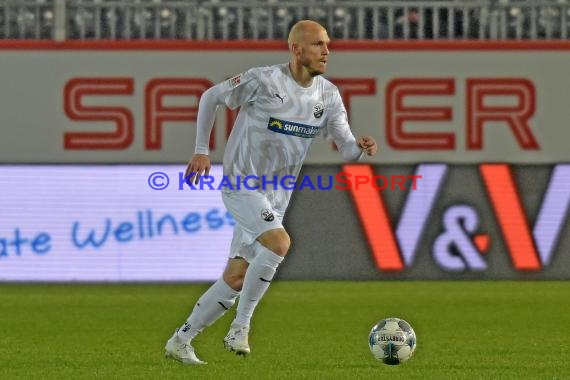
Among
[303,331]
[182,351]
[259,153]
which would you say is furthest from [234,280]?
[303,331]

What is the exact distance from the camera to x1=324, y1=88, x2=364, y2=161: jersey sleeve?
879cm

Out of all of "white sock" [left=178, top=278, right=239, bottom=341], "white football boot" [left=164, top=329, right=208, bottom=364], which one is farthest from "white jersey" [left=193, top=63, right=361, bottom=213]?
"white football boot" [left=164, top=329, right=208, bottom=364]

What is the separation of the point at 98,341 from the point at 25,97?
9.06 metres

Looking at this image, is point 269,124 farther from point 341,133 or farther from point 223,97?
point 341,133

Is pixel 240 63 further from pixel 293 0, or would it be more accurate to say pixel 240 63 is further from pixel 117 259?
pixel 117 259

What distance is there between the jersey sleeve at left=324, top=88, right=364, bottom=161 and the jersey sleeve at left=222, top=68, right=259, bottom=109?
52cm

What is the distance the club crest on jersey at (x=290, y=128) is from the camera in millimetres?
8570

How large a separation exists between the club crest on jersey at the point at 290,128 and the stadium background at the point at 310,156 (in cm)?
939

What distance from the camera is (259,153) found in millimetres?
8578

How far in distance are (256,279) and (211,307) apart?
1.06 ft

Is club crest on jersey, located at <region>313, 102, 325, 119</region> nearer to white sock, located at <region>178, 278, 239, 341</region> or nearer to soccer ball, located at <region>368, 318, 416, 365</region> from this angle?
white sock, located at <region>178, 278, 239, 341</region>

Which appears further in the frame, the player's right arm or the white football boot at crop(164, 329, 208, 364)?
the white football boot at crop(164, 329, 208, 364)

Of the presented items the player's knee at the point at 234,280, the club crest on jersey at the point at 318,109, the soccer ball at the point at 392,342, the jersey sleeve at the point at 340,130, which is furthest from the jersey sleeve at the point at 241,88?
the soccer ball at the point at 392,342

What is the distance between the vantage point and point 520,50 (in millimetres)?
19156
